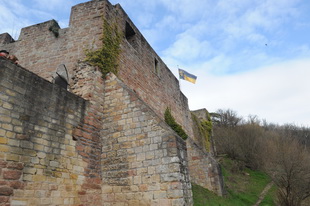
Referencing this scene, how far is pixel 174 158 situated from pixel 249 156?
19.4 meters

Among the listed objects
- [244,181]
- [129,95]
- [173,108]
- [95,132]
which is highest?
[173,108]

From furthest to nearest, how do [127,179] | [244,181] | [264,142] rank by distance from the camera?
[264,142]
[244,181]
[127,179]

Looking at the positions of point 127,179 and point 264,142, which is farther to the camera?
point 264,142

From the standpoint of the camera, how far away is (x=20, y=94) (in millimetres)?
4781

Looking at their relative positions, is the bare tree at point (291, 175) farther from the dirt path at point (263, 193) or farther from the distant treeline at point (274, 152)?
the dirt path at point (263, 193)

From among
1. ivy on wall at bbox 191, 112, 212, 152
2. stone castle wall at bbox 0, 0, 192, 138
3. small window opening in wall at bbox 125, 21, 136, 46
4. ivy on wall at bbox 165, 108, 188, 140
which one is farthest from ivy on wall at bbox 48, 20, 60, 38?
ivy on wall at bbox 191, 112, 212, 152

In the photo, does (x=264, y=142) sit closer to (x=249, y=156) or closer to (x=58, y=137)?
(x=249, y=156)

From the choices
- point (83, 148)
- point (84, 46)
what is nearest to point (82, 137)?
point (83, 148)

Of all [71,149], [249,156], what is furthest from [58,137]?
[249,156]

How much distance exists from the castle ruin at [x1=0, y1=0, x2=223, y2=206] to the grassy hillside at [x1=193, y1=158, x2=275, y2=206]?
11.7 feet

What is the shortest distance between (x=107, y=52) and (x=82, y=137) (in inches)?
122

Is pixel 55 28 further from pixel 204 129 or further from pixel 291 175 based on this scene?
pixel 204 129

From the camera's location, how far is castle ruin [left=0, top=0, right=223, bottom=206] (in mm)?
4539

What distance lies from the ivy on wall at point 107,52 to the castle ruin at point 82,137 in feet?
0.69
